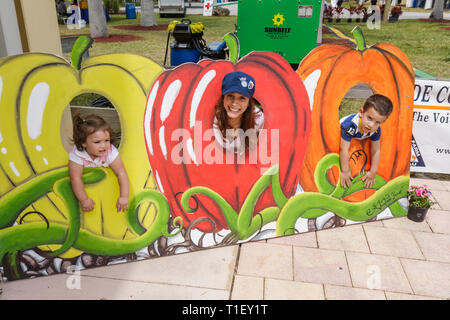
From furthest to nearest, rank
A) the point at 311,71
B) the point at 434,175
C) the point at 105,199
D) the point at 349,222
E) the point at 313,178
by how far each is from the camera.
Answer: the point at 434,175, the point at 349,222, the point at 313,178, the point at 311,71, the point at 105,199

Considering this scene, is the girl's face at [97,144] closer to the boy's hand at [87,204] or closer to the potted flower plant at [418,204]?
the boy's hand at [87,204]

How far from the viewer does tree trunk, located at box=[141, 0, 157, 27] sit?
68.8ft

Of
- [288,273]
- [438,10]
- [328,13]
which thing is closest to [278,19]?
[288,273]

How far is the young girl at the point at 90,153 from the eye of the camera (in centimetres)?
297

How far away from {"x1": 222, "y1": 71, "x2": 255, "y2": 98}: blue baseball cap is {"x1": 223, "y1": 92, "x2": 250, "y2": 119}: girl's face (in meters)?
0.06

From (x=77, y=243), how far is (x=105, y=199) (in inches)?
19.0

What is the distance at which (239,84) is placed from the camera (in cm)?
318

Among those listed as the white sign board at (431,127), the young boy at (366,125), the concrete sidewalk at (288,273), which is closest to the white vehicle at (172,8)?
the white sign board at (431,127)

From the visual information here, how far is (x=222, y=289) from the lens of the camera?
127 inches

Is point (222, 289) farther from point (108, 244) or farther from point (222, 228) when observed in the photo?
point (108, 244)

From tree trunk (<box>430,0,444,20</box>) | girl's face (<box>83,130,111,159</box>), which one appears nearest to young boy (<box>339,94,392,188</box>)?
girl's face (<box>83,130,111,159</box>)

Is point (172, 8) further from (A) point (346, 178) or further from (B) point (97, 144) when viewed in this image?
(B) point (97, 144)

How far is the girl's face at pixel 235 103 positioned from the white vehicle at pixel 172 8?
28652 mm
